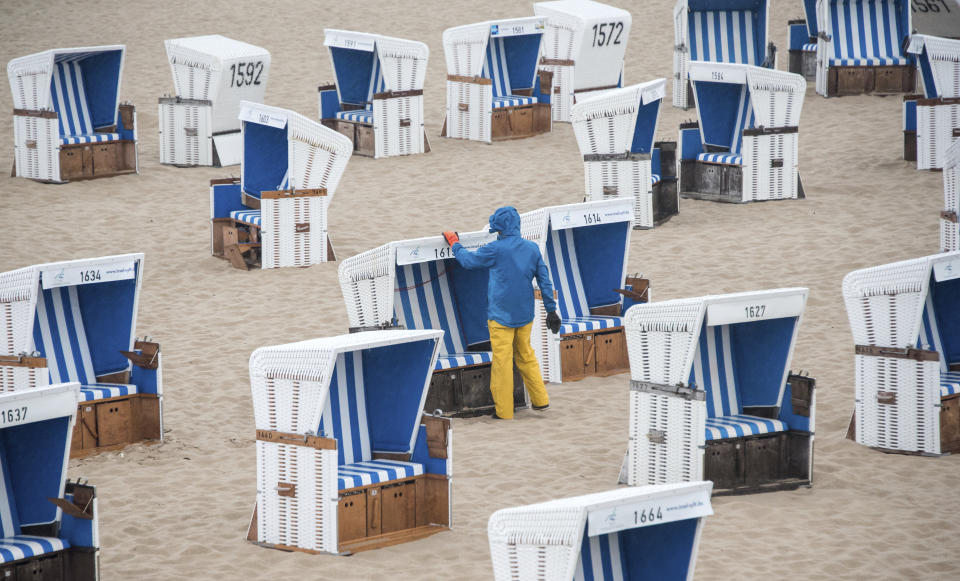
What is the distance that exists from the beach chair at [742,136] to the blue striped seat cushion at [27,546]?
10.5 meters

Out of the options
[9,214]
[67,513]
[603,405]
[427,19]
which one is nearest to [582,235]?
[603,405]

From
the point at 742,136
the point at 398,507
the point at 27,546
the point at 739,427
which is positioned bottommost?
the point at 398,507

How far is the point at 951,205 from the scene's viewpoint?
13141 mm

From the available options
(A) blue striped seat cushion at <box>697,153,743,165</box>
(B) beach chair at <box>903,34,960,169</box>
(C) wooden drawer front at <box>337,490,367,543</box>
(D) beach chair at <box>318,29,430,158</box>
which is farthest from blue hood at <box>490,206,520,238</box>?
(D) beach chair at <box>318,29,430,158</box>

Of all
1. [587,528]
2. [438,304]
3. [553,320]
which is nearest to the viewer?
[587,528]

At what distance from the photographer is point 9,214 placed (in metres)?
16.1

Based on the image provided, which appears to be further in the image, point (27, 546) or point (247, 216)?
point (247, 216)

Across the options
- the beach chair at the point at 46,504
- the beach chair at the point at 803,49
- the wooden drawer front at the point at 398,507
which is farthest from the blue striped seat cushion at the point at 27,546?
the beach chair at the point at 803,49

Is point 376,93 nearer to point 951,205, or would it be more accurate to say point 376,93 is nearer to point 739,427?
point 951,205

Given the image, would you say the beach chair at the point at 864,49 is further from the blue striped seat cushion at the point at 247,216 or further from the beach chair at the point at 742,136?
the blue striped seat cushion at the point at 247,216

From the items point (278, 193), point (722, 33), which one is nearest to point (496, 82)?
point (722, 33)

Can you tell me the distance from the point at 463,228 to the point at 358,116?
3.98 meters

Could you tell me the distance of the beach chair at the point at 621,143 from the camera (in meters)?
14.6

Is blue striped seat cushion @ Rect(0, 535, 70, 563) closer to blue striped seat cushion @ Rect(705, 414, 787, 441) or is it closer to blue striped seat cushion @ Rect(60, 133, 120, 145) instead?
blue striped seat cushion @ Rect(705, 414, 787, 441)
